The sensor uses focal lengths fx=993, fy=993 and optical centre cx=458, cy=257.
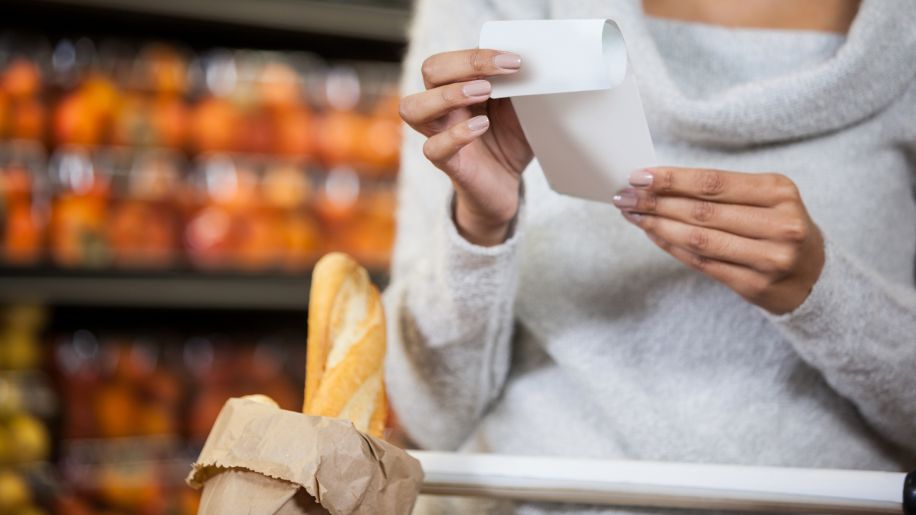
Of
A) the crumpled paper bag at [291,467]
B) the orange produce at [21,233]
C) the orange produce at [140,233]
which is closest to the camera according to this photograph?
the crumpled paper bag at [291,467]

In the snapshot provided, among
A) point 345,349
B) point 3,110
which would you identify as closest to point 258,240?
point 3,110

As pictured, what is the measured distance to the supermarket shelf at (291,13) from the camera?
6.61 ft


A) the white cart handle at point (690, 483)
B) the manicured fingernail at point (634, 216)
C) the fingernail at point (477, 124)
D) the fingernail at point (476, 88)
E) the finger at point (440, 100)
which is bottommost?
the white cart handle at point (690, 483)

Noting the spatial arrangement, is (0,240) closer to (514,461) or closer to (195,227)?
(195,227)

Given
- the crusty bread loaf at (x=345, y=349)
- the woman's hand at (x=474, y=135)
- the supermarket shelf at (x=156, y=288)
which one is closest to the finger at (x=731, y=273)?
the woman's hand at (x=474, y=135)

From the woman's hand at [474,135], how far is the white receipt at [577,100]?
17 millimetres

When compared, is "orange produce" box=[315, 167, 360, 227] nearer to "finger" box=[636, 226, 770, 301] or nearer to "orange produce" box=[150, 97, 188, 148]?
"orange produce" box=[150, 97, 188, 148]

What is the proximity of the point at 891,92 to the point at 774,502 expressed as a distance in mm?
420

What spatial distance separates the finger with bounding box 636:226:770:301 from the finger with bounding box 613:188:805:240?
30 mm

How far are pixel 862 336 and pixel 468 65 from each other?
409mm

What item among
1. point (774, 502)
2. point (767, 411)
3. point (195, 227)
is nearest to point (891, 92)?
point (767, 411)

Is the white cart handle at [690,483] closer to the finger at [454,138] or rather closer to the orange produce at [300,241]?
the finger at [454,138]

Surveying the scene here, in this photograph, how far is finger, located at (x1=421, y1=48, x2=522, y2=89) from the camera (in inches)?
25.2

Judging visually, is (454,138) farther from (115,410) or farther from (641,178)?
(115,410)
